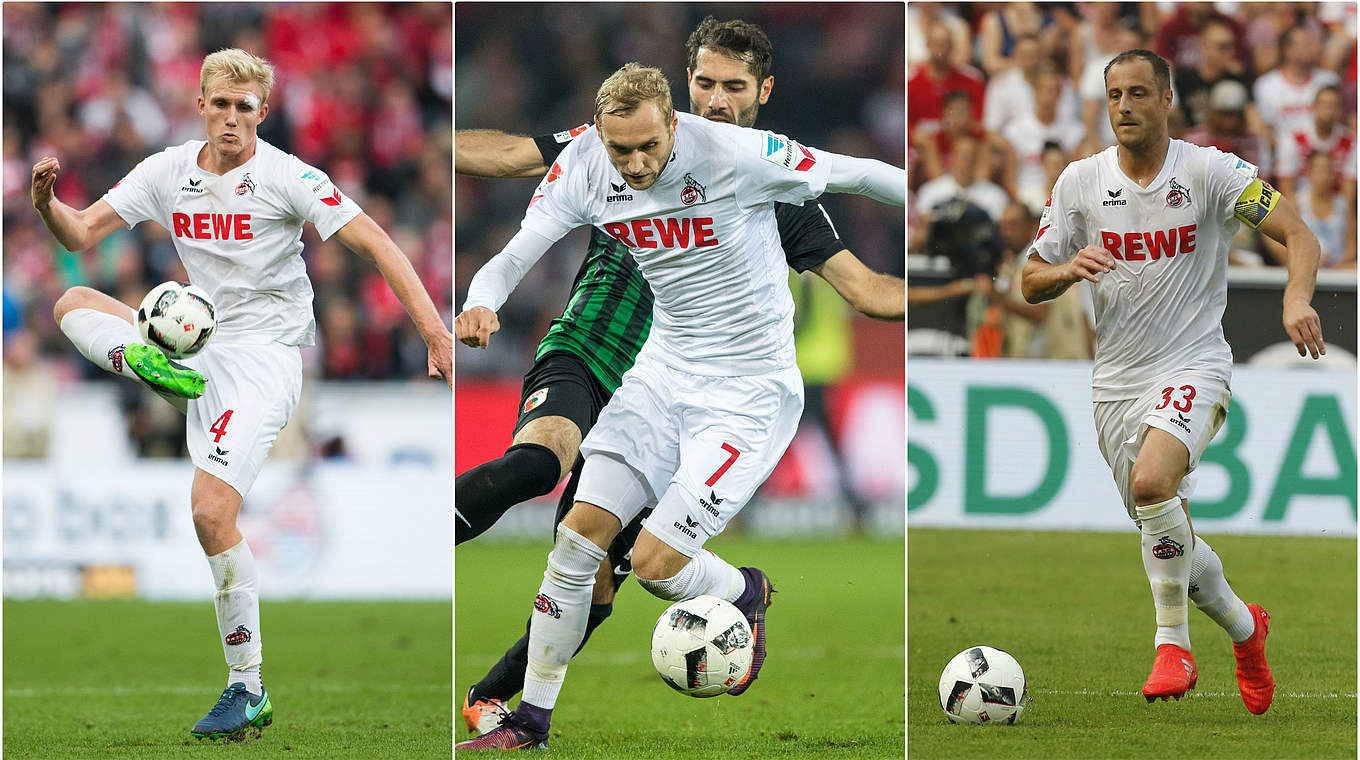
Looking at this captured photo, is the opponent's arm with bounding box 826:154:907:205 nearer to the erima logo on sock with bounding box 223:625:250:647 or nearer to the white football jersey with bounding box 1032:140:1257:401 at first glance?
the white football jersey with bounding box 1032:140:1257:401

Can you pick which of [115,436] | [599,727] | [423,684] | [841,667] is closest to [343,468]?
[115,436]

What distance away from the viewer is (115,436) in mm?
9688

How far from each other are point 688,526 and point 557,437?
66 centimetres

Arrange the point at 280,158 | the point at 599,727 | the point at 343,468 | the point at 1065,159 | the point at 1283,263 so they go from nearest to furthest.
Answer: the point at 280,158 → the point at 599,727 → the point at 1283,263 → the point at 1065,159 → the point at 343,468

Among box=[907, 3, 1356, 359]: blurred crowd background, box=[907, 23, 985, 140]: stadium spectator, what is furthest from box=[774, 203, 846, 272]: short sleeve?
box=[907, 23, 985, 140]: stadium spectator

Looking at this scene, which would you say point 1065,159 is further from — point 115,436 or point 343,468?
point 115,436

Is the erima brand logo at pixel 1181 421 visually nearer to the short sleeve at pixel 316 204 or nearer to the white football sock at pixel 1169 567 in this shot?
the white football sock at pixel 1169 567

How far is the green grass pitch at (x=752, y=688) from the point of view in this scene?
5133mm

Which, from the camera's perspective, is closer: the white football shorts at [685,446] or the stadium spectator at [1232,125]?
the white football shorts at [685,446]

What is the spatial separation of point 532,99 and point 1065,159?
2.88 meters

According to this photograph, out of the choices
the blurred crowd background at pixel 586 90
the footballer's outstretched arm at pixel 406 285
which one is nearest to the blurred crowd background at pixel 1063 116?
the blurred crowd background at pixel 586 90

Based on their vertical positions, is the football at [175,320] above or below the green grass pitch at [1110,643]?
above

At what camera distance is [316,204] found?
4883 millimetres

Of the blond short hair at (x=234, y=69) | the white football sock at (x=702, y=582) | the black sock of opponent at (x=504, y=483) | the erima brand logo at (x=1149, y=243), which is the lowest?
the white football sock at (x=702, y=582)
